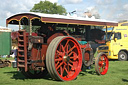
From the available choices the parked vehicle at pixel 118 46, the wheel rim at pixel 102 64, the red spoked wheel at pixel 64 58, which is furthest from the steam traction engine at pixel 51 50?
the parked vehicle at pixel 118 46

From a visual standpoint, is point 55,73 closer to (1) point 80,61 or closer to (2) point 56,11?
(1) point 80,61

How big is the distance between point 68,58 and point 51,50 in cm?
79

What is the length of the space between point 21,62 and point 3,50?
887cm

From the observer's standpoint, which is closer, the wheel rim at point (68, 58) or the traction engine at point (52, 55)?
the traction engine at point (52, 55)

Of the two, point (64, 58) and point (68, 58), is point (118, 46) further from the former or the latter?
point (64, 58)

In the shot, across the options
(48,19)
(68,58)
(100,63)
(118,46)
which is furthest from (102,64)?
(118,46)

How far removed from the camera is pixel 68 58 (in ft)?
24.4

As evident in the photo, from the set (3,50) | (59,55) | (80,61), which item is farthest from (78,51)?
(3,50)

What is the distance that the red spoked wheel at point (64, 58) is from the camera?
22.5 feet

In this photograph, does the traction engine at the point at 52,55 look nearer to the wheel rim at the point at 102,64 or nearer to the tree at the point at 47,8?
the wheel rim at the point at 102,64

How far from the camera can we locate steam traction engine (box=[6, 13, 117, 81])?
6.96m

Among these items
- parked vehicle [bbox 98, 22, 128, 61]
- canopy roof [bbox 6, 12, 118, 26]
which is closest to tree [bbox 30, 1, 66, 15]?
parked vehicle [bbox 98, 22, 128, 61]

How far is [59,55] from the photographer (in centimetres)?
735

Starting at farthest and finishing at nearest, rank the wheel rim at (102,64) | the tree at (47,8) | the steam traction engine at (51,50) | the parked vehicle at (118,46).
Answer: the tree at (47,8) < the parked vehicle at (118,46) < the wheel rim at (102,64) < the steam traction engine at (51,50)
